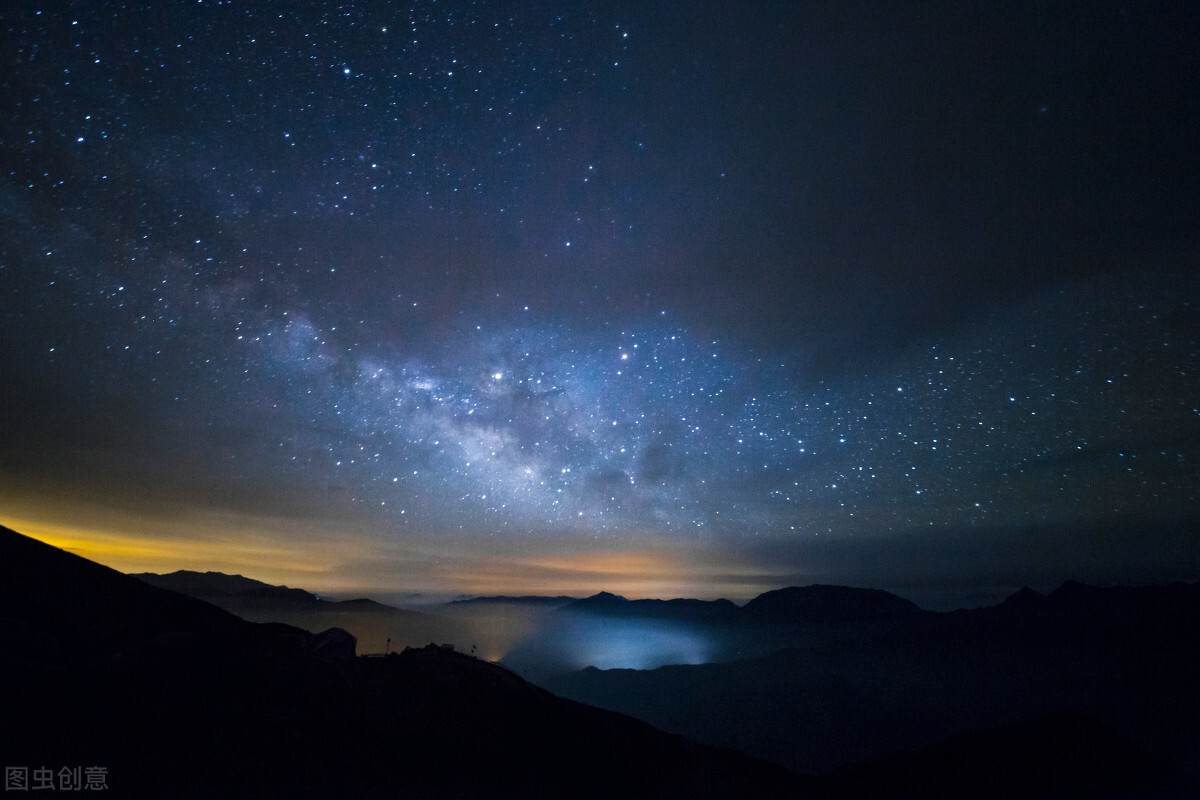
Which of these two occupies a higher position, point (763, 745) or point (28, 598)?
point (28, 598)

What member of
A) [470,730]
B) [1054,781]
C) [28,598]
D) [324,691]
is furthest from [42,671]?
[1054,781]

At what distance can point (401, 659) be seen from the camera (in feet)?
85.3

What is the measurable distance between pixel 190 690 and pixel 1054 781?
10431 centimetres

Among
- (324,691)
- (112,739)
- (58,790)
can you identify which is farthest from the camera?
(324,691)

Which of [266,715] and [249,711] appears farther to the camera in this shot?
[266,715]

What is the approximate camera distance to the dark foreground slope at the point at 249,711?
48.6 feet

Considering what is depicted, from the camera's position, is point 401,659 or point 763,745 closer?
point 401,659

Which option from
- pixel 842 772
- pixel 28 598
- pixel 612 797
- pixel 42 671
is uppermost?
pixel 28 598

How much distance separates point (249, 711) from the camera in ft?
58.9

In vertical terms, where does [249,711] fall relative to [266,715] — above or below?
above

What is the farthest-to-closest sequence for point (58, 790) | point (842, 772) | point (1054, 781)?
1. point (1054, 781)
2. point (842, 772)
3. point (58, 790)

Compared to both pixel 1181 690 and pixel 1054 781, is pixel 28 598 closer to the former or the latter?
pixel 1054 781

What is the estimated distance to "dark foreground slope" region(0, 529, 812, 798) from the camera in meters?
14.8

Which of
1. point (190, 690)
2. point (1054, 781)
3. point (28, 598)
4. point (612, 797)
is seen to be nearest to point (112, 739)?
point (190, 690)
